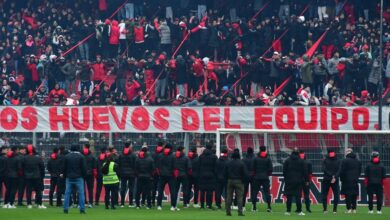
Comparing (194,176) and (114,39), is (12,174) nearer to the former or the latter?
(194,176)

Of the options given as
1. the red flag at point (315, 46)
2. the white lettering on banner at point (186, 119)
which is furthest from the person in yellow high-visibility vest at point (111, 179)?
the red flag at point (315, 46)

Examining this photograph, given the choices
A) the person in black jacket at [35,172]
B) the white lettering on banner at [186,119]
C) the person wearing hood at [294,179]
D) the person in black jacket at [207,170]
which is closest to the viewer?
the person wearing hood at [294,179]

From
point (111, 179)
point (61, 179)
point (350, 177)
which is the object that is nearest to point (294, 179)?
point (350, 177)

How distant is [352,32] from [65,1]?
12.9m

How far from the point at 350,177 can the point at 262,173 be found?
2.38 meters

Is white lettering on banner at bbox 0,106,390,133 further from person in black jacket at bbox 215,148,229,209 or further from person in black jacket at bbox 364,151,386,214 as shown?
person in black jacket at bbox 364,151,386,214

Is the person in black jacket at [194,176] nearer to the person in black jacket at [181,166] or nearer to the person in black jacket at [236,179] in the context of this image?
the person in black jacket at [181,166]

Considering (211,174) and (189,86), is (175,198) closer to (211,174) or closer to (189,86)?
(211,174)

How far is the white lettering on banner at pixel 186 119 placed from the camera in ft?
128

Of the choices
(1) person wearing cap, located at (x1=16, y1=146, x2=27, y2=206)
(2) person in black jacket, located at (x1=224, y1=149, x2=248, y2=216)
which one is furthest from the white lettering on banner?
(2) person in black jacket, located at (x1=224, y1=149, x2=248, y2=216)

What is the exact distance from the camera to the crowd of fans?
45.8 metres

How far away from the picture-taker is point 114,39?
50.6 meters

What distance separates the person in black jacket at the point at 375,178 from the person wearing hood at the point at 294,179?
6.92 ft

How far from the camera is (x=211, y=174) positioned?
116ft
